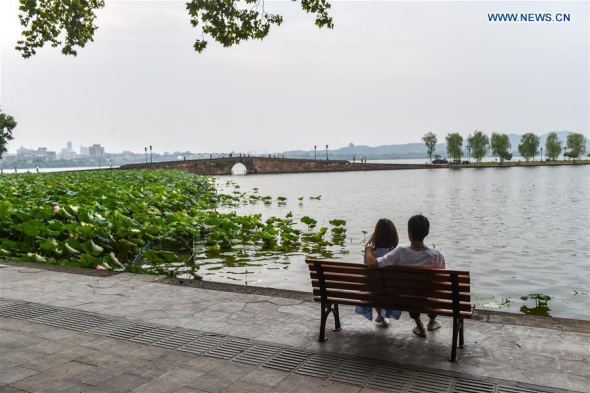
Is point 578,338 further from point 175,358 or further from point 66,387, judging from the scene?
point 66,387

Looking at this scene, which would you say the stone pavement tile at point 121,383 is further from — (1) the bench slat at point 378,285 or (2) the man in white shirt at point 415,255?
(2) the man in white shirt at point 415,255

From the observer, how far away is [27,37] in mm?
6148

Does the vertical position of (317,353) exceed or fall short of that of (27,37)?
it falls short

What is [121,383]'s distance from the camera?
140 inches

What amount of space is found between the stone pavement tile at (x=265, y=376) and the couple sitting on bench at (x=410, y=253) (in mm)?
1096

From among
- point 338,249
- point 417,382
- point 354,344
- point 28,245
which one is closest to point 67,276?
point 28,245

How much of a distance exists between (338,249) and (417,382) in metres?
9.35

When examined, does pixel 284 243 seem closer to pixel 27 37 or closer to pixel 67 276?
pixel 67 276

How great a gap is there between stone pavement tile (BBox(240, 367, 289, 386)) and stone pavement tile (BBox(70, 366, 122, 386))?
0.97 metres

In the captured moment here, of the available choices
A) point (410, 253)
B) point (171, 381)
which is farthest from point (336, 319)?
point (171, 381)

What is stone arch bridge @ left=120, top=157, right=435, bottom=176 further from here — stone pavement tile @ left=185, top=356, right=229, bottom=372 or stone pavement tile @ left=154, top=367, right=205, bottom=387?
stone pavement tile @ left=154, top=367, right=205, bottom=387

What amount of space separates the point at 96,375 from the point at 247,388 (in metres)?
1.13

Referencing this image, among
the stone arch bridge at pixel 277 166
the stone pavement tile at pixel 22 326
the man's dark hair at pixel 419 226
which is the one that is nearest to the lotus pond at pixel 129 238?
the stone pavement tile at pixel 22 326

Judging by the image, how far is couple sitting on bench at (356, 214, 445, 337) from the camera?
4266 mm
